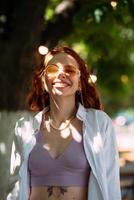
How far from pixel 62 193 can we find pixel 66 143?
1.01 feet

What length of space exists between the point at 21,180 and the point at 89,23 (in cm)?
291

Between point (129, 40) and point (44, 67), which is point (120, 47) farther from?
point (44, 67)

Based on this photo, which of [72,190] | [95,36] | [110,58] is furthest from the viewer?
[110,58]

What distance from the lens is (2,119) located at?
6324 millimetres

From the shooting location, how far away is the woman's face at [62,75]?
3648 mm

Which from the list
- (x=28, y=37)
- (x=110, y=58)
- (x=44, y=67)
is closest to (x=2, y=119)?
(x=28, y=37)

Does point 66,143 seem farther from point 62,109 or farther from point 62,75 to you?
point 62,75

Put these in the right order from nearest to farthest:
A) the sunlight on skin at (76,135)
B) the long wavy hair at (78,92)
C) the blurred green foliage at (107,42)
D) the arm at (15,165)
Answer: the sunlight on skin at (76,135), the arm at (15,165), the long wavy hair at (78,92), the blurred green foliage at (107,42)

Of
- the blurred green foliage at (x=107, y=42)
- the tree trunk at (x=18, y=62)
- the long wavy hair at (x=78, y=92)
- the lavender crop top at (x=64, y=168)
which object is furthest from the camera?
the tree trunk at (x=18, y=62)

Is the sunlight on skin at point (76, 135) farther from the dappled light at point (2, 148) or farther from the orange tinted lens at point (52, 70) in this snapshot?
the dappled light at point (2, 148)

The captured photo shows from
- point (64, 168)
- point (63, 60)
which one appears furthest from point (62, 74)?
point (64, 168)

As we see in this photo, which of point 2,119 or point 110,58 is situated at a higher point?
point 110,58

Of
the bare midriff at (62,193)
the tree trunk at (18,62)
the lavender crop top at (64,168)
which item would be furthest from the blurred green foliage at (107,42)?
the bare midriff at (62,193)

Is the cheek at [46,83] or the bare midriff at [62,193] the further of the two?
the cheek at [46,83]
